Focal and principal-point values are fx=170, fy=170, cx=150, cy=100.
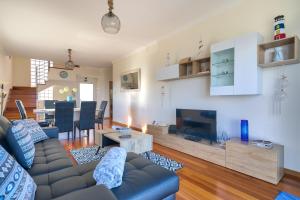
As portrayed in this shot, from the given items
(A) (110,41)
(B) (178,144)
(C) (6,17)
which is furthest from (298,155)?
(C) (6,17)

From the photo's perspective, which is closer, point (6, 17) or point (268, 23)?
point (268, 23)

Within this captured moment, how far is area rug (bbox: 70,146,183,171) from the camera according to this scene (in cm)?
266

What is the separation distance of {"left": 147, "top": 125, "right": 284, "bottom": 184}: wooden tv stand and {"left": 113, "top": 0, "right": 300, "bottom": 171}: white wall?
30 cm

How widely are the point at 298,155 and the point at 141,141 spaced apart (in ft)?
6.90

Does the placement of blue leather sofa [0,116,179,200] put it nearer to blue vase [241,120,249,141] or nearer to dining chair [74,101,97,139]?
blue vase [241,120,249,141]

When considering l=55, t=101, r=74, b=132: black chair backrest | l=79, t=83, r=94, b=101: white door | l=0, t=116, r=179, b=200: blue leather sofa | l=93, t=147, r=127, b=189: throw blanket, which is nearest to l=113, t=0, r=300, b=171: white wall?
l=0, t=116, r=179, b=200: blue leather sofa

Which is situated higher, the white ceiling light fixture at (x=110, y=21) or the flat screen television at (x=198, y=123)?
the white ceiling light fixture at (x=110, y=21)

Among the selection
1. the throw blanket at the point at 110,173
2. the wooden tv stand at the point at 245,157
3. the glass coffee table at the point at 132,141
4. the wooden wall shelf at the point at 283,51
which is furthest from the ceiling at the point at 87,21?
the throw blanket at the point at 110,173

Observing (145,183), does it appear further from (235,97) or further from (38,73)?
(38,73)

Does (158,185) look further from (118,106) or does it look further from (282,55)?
(118,106)

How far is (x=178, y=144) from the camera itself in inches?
133

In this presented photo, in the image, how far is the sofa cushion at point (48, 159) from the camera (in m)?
1.53

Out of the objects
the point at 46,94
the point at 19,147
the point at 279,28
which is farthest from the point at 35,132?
the point at 46,94

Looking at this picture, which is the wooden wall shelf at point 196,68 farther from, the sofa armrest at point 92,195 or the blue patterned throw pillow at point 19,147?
the blue patterned throw pillow at point 19,147
